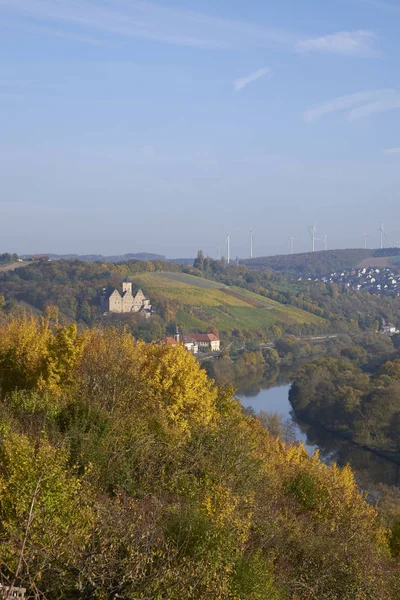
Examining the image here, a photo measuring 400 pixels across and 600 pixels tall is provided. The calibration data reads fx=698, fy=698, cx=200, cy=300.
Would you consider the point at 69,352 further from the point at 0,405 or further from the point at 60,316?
the point at 60,316

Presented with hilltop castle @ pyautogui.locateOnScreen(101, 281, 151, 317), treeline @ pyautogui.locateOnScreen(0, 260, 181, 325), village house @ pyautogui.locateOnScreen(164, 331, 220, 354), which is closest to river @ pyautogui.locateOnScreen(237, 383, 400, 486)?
village house @ pyautogui.locateOnScreen(164, 331, 220, 354)

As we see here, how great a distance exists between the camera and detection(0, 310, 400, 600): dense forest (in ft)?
27.0

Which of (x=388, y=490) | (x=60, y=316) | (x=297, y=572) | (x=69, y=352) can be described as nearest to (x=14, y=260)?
(x=60, y=316)

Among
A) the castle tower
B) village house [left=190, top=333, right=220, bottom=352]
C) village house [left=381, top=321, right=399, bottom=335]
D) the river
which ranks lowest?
the river

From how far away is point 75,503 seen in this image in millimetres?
9578

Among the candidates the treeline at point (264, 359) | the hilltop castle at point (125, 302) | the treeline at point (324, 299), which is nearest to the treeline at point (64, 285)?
the hilltop castle at point (125, 302)

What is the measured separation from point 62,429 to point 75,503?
553cm

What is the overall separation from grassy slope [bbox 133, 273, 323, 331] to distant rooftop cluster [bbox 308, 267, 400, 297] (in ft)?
196

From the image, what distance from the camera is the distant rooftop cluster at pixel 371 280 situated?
16975 cm

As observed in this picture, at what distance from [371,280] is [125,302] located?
113 meters

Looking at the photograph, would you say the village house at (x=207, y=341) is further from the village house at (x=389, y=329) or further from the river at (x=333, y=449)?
the village house at (x=389, y=329)

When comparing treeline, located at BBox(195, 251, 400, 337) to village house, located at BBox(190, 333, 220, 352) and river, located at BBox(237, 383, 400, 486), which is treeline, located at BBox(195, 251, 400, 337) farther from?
river, located at BBox(237, 383, 400, 486)

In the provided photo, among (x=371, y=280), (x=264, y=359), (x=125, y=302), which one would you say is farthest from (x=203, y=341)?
(x=371, y=280)

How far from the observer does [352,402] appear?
48.8 meters
